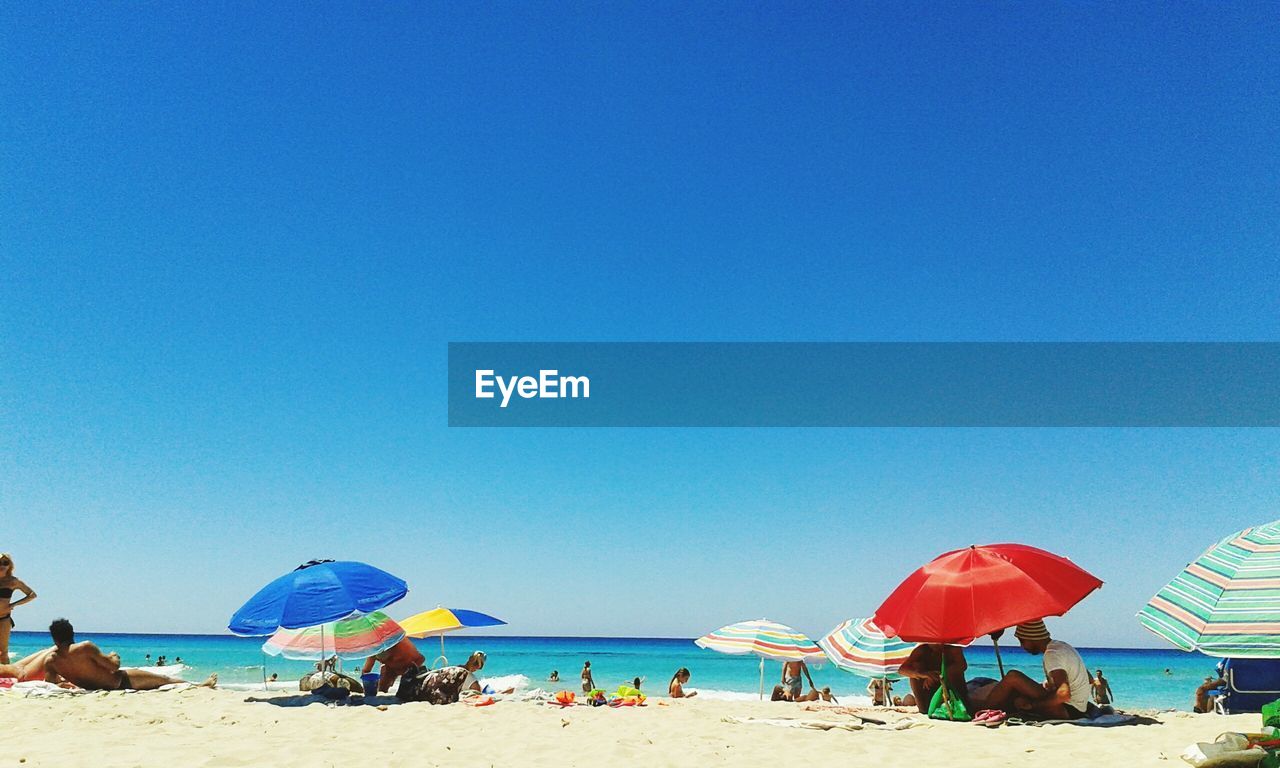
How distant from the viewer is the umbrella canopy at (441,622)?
12750mm

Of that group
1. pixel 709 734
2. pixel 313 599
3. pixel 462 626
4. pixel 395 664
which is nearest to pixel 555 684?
pixel 462 626

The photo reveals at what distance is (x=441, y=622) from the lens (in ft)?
42.4

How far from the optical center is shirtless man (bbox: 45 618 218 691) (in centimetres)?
986

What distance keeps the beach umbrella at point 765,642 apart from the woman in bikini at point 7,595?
953cm

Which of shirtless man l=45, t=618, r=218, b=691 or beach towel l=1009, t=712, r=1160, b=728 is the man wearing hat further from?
shirtless man l=45, t=618, r=218, b=691

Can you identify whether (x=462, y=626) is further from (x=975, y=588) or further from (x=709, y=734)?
(x=975, y=588)

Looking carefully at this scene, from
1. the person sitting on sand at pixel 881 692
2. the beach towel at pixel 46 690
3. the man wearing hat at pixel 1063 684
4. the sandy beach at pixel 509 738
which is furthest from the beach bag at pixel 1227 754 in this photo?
the beach towel at pixel 46 690

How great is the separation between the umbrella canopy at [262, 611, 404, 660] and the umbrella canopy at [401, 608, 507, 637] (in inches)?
77.8

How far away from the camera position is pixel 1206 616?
6.09 meters

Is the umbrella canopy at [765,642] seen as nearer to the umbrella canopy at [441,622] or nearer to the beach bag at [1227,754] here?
the umbrella canopy at [441,622]

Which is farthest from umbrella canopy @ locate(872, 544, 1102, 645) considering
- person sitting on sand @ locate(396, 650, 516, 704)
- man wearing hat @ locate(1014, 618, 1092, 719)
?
person sitting on sand @ locate(396, 650, 516, 704)

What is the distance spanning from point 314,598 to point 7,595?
19.1 ft

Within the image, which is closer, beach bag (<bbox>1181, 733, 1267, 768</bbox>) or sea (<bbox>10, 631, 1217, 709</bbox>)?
beach bag (<bbox>1181, 733, 1267, 768</bbox>)

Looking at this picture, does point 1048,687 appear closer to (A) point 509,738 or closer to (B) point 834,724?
(B) point 834,724
